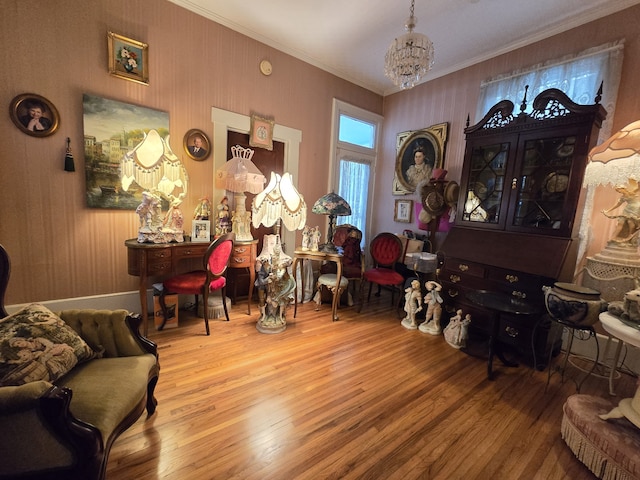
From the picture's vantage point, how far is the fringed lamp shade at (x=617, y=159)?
6.11 ft

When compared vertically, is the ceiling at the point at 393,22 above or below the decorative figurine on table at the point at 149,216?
above

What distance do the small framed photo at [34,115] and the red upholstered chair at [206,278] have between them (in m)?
1.69

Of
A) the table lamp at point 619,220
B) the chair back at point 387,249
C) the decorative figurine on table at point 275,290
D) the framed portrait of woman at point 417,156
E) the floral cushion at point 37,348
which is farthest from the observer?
the framed portrait of woman at point 417,156

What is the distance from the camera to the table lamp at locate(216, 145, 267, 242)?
3.10 meters

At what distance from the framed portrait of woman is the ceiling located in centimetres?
89

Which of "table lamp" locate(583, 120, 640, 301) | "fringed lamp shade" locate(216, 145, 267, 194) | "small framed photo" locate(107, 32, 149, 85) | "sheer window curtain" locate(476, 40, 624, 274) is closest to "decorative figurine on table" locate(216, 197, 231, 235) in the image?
"fringed lamp shade" locate(216, 145, 267, 194)

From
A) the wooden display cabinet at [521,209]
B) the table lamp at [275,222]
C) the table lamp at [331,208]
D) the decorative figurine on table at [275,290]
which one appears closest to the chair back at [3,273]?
the table lamp at [275,222]

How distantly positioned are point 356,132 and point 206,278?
340cm

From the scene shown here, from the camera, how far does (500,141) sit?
9.24 ft

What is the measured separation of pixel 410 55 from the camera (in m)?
2.10

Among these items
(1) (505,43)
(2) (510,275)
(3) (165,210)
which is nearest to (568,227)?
(2) (510,275)

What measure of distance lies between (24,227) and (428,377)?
3.74m

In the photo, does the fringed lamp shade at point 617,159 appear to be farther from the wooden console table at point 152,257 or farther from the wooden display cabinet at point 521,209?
the wooden console table at point 152,257

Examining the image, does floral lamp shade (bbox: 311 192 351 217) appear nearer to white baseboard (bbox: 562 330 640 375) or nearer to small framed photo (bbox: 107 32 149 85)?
small framed photo (bbox: 107 32 149 85)
